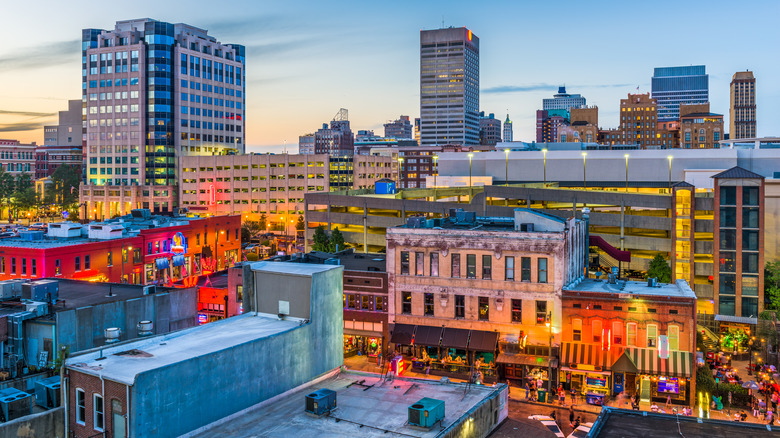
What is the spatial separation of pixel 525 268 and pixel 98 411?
3493 centimetres

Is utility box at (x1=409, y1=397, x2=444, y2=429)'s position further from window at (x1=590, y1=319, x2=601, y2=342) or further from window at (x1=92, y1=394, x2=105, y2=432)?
window at (x1=590, y1=319, x2=601, y2=342)

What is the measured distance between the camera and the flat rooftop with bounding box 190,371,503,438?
83.5 feet

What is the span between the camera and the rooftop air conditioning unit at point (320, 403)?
89.1 ft

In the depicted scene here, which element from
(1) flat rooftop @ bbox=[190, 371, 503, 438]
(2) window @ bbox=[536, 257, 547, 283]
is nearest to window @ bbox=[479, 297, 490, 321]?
(2) window @ bbox=[536, 257, 547, 283]

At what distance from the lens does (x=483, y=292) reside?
5272 cm

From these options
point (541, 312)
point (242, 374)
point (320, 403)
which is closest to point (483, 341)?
point (541, 312)

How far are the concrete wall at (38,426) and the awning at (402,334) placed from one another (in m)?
31.9

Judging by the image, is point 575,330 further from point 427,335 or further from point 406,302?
point 406,302

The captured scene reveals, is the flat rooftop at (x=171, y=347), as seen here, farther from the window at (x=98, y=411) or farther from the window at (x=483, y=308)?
the window at (x=483, y=308)

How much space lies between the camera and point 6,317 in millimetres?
36656

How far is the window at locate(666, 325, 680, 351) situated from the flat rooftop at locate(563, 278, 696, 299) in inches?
95.5

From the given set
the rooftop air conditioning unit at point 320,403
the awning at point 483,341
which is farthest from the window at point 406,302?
the rooftop air conditioning unit at point 320,403

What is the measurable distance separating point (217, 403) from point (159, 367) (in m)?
3.45

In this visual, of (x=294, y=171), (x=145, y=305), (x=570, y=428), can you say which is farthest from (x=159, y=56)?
(x=570, y=428)
